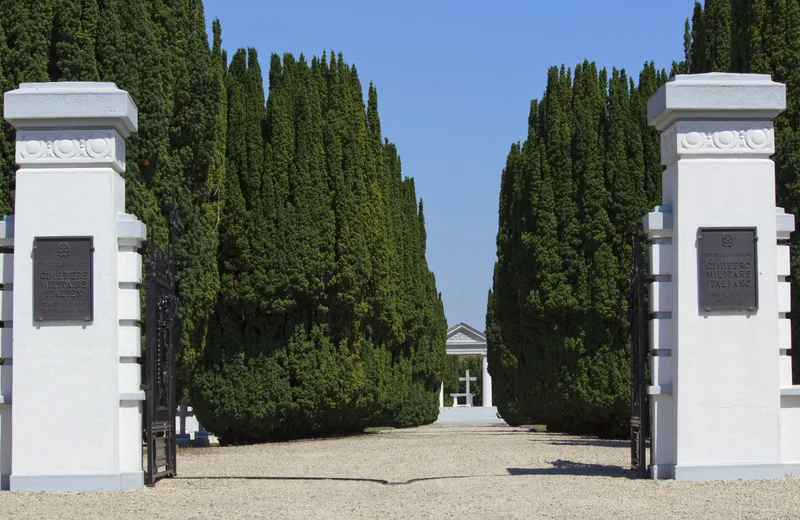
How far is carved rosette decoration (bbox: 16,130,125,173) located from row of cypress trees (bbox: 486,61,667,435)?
36.7 ft

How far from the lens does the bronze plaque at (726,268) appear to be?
10.6 meters

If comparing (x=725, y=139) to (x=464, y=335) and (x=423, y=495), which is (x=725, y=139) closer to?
(x=423, y=495)

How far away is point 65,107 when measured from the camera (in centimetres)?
1045

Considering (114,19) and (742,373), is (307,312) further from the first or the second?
(742,373)

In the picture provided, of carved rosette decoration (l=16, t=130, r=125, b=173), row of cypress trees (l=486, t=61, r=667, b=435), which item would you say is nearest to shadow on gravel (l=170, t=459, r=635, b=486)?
carved rosette decoration (l=16, t=130, r=125, b=173)

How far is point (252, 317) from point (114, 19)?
6.38 m

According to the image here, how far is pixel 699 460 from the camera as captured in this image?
10.5 metres

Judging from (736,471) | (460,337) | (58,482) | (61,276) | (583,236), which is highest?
(583,236)

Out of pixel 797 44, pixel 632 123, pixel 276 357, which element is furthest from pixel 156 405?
pixel 632 123

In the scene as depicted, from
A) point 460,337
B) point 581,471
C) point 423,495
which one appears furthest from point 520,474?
point 460,337

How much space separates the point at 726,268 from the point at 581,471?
115 inches

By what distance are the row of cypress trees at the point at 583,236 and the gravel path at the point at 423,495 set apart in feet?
20.4

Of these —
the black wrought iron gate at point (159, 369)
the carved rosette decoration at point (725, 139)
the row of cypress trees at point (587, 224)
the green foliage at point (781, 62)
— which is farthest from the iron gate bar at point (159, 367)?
the row of cypress trees at point (587, 224)

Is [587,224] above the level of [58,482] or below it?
above
